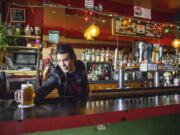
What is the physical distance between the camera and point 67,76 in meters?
1.70

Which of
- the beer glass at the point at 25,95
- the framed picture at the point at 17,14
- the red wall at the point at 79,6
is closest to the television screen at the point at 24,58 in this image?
the red wall at the point at 79,6

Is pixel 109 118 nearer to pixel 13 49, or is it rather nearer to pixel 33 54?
pixel 33 54

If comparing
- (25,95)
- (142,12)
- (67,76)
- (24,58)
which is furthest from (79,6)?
(25,95)

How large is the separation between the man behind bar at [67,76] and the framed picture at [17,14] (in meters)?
2.85

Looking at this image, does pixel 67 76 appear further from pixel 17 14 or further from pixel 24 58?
pixel 17 14

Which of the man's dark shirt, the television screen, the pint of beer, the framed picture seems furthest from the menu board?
the pint of beer

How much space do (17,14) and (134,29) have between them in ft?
10.4

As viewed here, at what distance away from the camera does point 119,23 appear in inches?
160

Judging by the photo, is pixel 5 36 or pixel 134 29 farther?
pixel 134 29

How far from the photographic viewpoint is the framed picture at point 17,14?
3.84 metres

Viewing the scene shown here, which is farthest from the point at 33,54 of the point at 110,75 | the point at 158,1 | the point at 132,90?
the point at 158,1

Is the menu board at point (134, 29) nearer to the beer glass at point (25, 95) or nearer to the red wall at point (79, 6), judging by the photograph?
the red wall at point (79, 6)

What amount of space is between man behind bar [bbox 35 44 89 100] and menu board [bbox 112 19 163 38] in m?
2.57

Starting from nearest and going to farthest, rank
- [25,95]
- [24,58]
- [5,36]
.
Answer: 1. [25,95]
2. [5,36]
3. [24,58]
